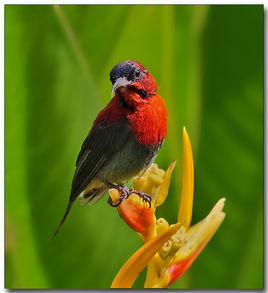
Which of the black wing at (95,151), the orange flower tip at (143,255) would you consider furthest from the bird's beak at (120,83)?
the orange flower tip at (143,255)

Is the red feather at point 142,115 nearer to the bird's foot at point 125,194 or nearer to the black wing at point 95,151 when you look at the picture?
the black wing at point 95,151

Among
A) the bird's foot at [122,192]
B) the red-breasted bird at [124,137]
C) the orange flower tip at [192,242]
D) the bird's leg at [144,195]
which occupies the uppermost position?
the red-breasted bird at [124,137]

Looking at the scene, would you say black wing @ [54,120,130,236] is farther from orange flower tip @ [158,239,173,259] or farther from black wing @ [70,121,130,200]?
orange flower tip @ [158,239,173,259]

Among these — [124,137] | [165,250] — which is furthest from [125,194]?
[165,250]

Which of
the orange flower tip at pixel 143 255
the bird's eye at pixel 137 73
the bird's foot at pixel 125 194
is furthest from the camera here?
the bird's eye at pixel 137 73

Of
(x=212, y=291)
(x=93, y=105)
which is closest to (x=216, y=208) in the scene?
(x=212, y=291)

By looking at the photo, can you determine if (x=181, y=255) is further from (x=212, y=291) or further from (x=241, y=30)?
(x=241, y=30)
